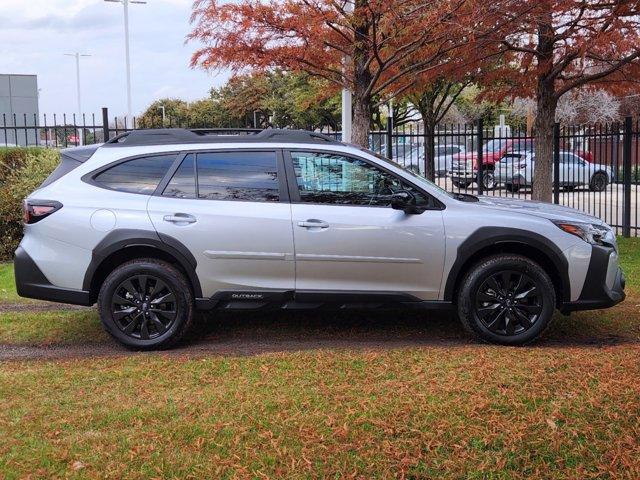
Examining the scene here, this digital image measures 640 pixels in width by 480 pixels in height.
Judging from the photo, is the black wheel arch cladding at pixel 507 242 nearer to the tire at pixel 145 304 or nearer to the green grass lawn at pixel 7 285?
the tire at pixel 145 304

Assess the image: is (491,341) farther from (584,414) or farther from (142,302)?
(142,302)

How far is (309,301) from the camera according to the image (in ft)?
18.7

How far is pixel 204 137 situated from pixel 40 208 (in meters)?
1.48

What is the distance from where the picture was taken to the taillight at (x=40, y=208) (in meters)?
5.65

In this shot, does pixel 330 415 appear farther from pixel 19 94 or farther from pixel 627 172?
pixel 19 94

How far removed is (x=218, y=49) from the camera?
8.98 m

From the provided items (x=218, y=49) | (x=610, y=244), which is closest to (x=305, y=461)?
(x=610, y=244)

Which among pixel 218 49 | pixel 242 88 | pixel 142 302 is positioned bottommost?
pixel 142 302

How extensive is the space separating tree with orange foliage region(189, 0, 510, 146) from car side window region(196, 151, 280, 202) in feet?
10.6

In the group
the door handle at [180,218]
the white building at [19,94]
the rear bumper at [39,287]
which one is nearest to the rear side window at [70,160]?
the rear bumper at [39,287]

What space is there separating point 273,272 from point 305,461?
2246 mm

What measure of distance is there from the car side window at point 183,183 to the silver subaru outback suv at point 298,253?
1cm

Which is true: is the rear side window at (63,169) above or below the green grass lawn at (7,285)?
above

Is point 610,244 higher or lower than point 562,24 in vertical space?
lower
